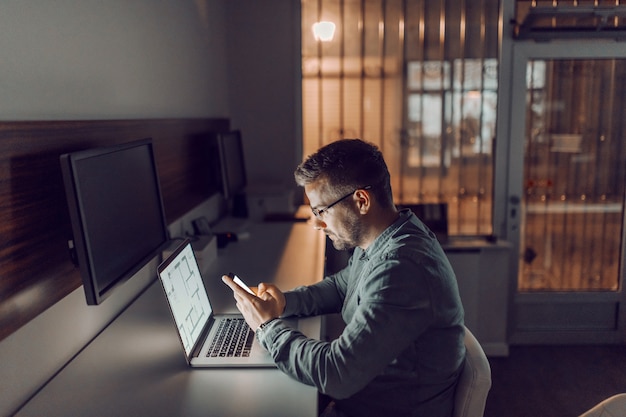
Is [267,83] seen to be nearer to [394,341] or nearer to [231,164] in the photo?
[231,164]

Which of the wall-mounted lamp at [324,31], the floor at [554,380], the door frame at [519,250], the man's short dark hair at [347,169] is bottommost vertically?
the floor at [554,380]

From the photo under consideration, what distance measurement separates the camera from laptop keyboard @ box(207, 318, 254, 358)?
157cm

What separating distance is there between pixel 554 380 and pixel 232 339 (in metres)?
2.35

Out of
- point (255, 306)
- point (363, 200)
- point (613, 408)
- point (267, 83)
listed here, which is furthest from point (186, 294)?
point (267, 83)

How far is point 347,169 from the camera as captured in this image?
152 centimetres

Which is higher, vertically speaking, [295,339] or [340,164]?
[340,164]

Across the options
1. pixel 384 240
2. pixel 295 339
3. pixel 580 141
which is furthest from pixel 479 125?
pixel 295 339

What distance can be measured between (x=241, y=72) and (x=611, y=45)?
2.47 meters

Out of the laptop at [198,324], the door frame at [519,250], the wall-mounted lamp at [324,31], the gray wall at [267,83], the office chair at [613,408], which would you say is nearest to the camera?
the office chair at [613,408]

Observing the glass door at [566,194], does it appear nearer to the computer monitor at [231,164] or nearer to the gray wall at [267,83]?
the gray wall at [267,83]

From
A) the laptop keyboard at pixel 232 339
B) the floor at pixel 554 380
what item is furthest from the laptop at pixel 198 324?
the floor at pixel 554 380

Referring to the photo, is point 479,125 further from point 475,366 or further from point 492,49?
point 475,366

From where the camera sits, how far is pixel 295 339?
1.44 metres

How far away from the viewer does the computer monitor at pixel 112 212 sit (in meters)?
1.35
